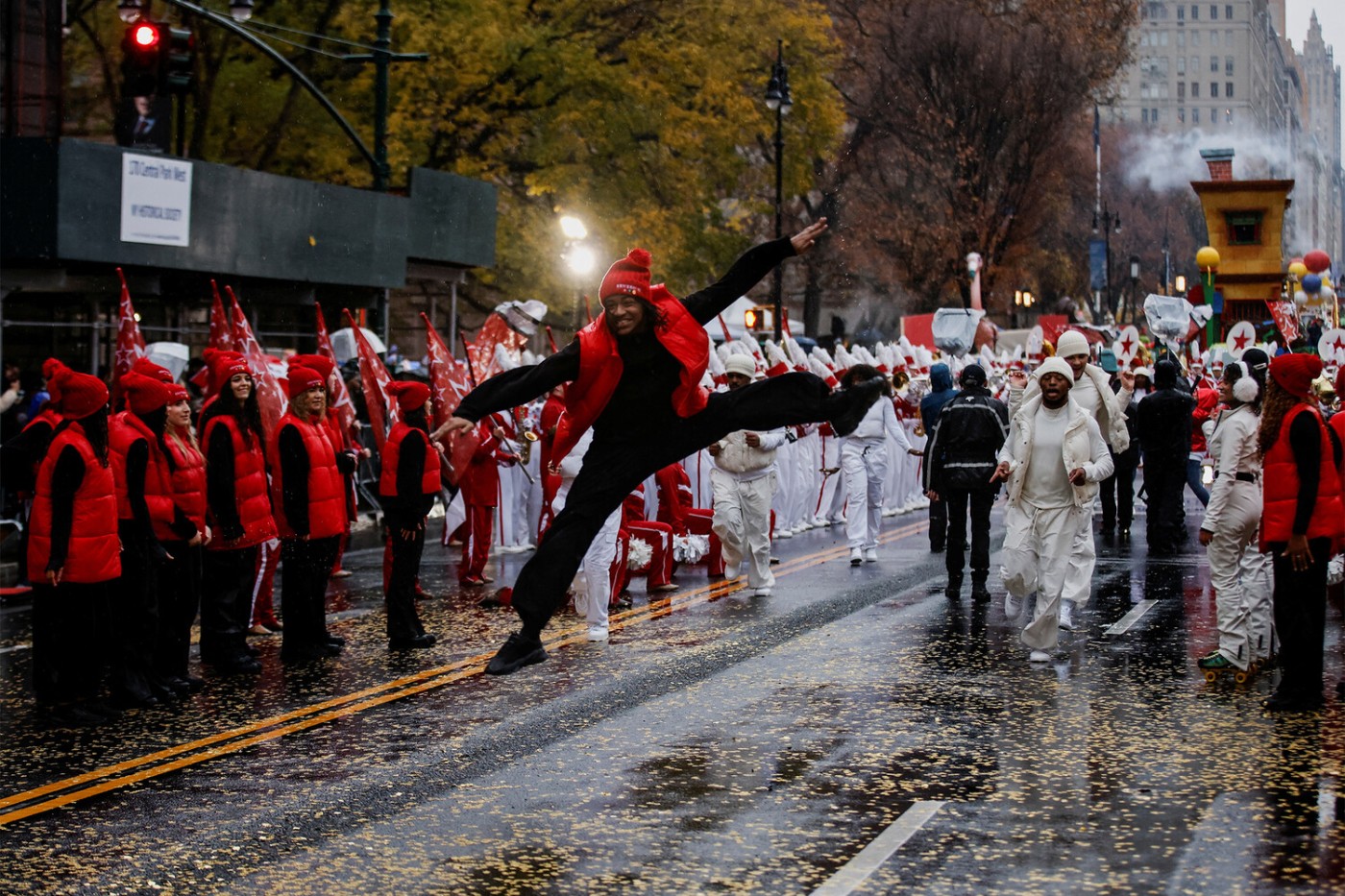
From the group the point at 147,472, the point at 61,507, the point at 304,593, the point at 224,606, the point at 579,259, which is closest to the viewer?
the point at 61,507

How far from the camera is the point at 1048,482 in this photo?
1137 cm

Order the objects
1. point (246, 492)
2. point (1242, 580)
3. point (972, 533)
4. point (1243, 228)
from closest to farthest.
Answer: point (1242, 580), point (246, 492), point (972, 533), point (1243, 228)

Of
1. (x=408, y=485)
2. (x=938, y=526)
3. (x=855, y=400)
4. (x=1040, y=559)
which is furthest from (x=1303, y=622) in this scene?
(x=938, y=526)

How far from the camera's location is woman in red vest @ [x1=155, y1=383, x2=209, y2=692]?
10.3m

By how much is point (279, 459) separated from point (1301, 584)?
5.88 m

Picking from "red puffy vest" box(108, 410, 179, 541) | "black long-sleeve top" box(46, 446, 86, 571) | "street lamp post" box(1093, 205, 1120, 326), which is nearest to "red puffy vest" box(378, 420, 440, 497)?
"red puffy vest" box(108, 410, 179, 541)

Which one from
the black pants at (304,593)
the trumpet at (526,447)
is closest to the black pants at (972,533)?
the trumpet at (526,447)

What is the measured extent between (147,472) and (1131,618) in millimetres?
6730

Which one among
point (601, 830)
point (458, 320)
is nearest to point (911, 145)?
point (458, 320)

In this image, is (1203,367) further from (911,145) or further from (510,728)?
(911,145)

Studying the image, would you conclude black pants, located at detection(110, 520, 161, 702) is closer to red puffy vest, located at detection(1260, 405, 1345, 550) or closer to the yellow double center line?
the yellow double center line

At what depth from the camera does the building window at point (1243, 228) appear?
56.2m

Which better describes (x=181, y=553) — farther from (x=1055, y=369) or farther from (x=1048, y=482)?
(x=1055, y=369)

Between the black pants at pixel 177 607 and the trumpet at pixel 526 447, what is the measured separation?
5.80 metres
